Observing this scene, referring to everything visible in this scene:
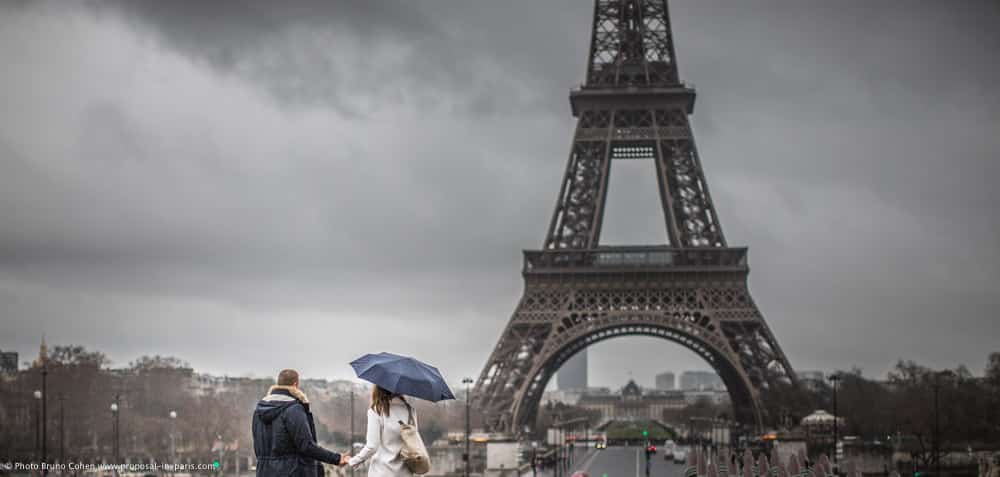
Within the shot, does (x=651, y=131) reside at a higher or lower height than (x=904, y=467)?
higher

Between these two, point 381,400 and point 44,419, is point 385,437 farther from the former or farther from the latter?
point 44,419

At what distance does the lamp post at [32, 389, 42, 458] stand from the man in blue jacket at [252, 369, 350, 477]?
105ft

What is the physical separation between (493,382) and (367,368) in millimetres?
52082

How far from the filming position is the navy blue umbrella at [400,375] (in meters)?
10.4

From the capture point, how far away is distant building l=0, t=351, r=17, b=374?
42312 mm

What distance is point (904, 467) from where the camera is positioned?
166 feet

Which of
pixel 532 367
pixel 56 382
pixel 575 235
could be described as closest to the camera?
pixel 56 382

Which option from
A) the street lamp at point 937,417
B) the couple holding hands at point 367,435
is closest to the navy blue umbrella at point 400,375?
the couple holding hands at point 367,435

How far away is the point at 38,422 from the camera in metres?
41.2

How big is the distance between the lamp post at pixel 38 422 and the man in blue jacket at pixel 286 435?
32124 mm

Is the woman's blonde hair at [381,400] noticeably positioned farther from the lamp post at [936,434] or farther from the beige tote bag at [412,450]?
the lamp post at [936,434]

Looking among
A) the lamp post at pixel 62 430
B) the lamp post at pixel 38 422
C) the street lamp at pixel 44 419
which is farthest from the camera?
the lamp post at pixel 62 430

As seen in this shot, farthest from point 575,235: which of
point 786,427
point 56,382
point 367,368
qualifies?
point 367,368

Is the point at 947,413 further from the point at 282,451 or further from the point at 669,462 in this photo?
the point at 282,451
